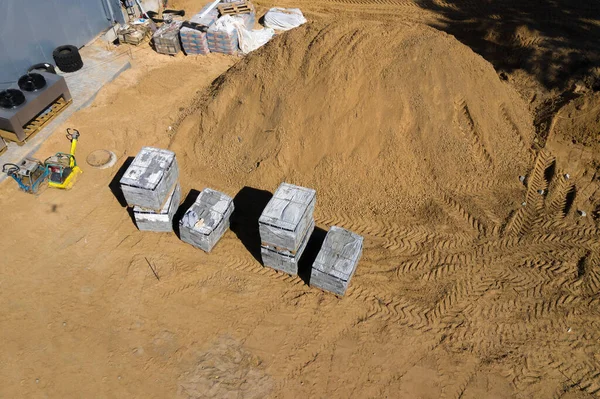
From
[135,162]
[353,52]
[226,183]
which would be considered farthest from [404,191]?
[135,162]

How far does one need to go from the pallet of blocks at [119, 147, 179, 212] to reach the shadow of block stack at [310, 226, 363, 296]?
4.10 meters

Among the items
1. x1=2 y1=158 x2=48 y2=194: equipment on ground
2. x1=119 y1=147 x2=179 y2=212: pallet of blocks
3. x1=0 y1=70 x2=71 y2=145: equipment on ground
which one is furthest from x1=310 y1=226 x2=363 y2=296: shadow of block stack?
x1=0 y1=70 x2=71 y2=145: equipment on ground

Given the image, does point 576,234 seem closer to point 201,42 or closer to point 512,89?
point 512,89

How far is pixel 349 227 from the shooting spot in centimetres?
1086

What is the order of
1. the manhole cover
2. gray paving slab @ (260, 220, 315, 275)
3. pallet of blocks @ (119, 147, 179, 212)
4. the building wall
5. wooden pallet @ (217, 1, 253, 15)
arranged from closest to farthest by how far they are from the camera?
gray paving slab @ (260, 220, 315, 275)
pallet of blocks @ (119, 147, 179, 212)
the manhole cover
the building wall
wooden pallet @ (217, 1, 253, 15)

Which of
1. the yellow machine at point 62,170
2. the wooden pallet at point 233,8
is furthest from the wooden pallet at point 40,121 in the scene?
the wooden pallet at point 233,8

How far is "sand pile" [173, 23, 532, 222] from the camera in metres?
11.4

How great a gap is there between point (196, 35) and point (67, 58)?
15.4ft

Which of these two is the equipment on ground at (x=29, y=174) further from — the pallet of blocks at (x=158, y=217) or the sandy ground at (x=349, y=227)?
the pallet of blocks at (x=158, y=217)

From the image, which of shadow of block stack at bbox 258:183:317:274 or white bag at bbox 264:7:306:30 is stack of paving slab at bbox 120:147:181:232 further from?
white bag at bbox 264:7:306:30

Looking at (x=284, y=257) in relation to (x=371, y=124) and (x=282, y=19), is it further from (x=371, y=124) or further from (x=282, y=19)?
(x=282, y=19)

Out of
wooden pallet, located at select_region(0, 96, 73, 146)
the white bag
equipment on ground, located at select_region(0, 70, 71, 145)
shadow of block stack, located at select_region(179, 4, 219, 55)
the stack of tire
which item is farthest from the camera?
the white bag

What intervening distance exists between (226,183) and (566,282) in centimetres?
885

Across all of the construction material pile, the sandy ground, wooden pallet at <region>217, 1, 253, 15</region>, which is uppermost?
wooden pallet at <region>217, 1, 253, 15</region>
